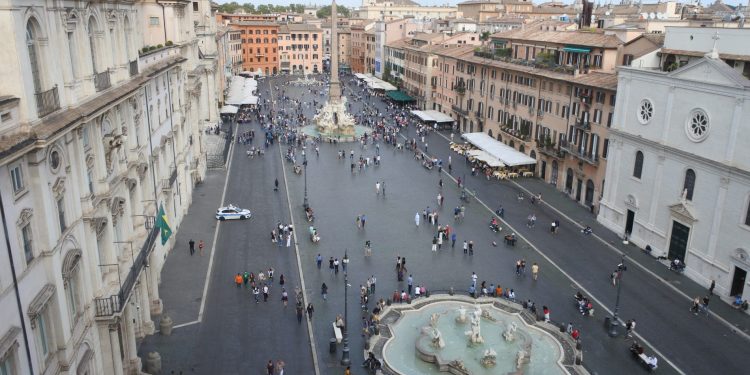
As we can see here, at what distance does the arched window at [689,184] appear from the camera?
113ft

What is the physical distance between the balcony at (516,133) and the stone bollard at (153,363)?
41.7m

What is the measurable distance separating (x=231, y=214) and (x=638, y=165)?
27.6 meters

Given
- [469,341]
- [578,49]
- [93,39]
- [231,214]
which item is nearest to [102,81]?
[93,39]

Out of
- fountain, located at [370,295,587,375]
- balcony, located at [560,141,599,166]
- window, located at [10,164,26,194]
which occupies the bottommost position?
fountain, located at [370,295,587,375]

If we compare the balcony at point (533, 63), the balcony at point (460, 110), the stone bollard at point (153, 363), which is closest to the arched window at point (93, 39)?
the stone bollard at point (153, 363)

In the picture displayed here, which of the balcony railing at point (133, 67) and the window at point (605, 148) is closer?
the balcony railing at point (133, 67)

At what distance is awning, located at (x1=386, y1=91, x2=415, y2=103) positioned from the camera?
9469 centimetres

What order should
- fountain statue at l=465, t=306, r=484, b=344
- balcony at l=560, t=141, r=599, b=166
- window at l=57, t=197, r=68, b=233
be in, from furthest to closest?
1. balcony at l=560, t=141, r=599, b=166
2. fountain statue at l=465, t=306, r=484, b=344
3. window at l=57, t=197, r=68, b=233

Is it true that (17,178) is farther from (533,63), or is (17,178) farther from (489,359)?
(533,63)

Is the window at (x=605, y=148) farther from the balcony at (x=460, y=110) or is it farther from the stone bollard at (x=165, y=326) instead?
the stone bollard at (x=165, y=326)

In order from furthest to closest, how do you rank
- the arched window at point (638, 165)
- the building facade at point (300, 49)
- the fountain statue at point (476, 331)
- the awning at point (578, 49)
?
1. the building facade at point (300, 49)
2. the awning at point (578, 49)
3. the arched window at point (638, 165)
4. the fountain statue at point (476, 331)

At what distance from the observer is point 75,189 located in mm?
17953

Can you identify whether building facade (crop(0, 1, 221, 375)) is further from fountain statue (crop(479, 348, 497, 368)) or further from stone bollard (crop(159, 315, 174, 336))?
fountain statue (crop(479, 348, 497, 368))

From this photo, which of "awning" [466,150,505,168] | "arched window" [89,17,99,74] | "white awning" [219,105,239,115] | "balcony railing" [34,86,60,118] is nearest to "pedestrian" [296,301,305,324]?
"arched window" [89,17,99,74]
